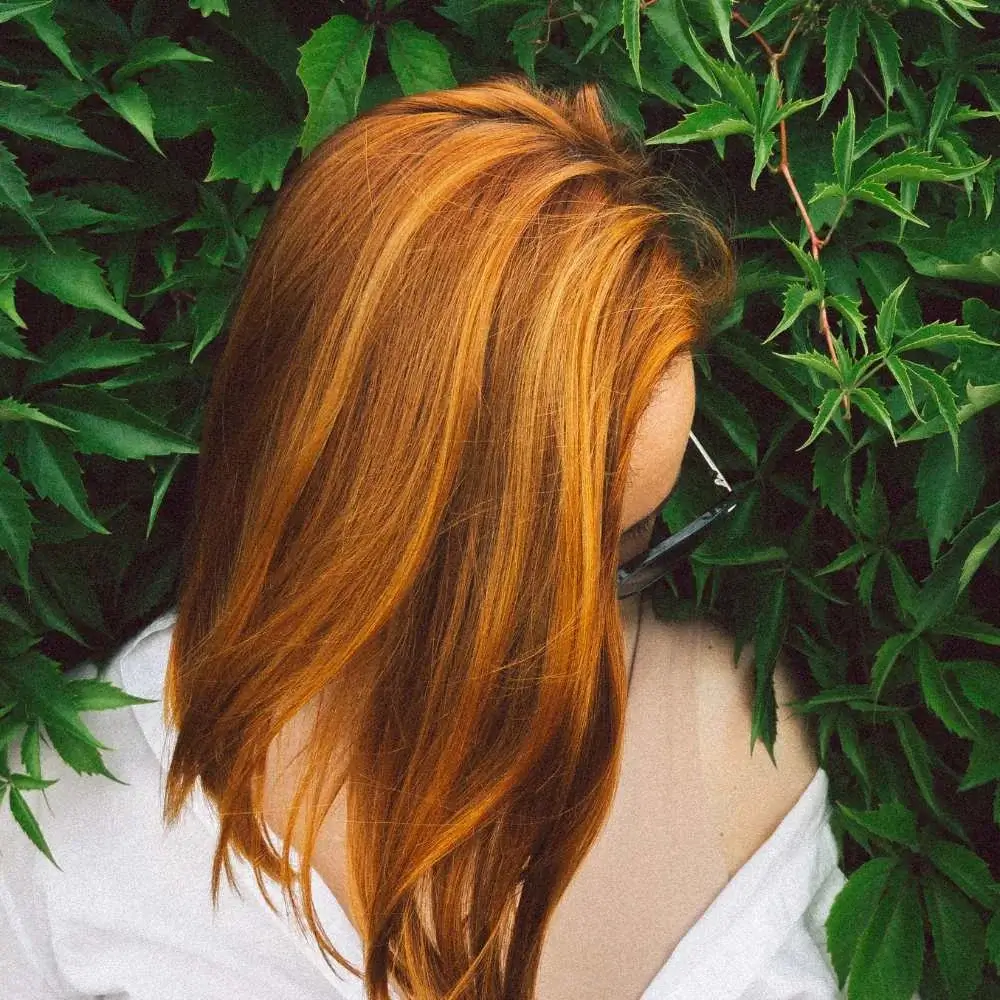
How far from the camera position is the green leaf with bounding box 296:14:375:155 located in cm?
87

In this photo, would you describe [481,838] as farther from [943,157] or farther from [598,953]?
[943,157]

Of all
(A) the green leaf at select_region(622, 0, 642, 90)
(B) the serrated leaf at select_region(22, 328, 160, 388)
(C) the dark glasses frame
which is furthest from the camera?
(C) the dark glasses frame

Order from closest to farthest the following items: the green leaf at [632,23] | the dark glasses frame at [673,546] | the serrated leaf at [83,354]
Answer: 1. the green leaf at [632,23]
2. the serrated leaf at [83,354]
3. the dark glasses frame at [673,546]

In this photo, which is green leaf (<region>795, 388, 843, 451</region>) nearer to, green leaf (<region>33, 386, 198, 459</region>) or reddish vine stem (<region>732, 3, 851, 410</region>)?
reddish vine stem (<region>732, 3, 851, 410</region>)

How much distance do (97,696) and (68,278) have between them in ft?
1.40

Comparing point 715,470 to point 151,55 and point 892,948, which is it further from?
point 151,55

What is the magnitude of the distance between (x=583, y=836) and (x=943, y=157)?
745 mm

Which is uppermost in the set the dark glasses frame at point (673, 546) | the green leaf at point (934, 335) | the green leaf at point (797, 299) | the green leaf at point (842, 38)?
the green leaf at point (842, 38)

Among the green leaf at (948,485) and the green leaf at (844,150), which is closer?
the green leaf at (844,150)

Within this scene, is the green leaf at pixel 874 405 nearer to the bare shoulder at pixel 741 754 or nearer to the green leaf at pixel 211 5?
the bare shoulder at pixel 741 754

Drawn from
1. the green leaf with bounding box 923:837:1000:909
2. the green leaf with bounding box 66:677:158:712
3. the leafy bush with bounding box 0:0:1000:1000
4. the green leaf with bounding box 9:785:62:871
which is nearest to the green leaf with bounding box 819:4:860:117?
the leafy bush with bounding box 0:0:1000:1000

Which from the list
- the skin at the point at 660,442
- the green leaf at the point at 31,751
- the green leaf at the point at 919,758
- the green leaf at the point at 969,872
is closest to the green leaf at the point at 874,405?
the skin at the point at 660,442

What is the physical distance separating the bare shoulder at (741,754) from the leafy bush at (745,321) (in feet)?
0.17

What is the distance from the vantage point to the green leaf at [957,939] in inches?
38.2
